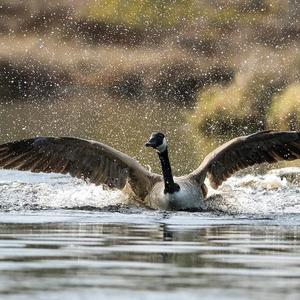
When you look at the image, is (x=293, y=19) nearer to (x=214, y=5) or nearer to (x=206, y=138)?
(x=214, y=5)

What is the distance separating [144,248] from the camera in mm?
9445

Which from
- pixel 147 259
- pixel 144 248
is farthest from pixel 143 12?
pixel 147 259

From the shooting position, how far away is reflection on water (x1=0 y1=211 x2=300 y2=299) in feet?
23.4

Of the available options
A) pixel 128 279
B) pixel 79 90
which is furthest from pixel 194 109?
pixel 128 279

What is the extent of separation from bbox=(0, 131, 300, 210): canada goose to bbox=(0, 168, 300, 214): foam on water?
25 cm

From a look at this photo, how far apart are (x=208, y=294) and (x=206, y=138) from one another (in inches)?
862

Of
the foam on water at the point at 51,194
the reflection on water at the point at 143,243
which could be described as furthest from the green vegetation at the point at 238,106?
the foam on water at the point at 51,194

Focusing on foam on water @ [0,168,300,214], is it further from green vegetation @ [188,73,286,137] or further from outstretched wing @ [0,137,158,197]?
green vegetation @ [188,73,286,137]

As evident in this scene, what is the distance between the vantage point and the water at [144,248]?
7.21m

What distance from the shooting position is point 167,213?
14180mm

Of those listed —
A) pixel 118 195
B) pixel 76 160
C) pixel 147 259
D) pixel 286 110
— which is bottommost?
pixel 147 259

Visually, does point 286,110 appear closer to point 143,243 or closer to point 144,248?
point 143,243

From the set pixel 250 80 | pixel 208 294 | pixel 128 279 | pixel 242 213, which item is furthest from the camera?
pixel 250 80

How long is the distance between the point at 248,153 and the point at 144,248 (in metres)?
7.10
